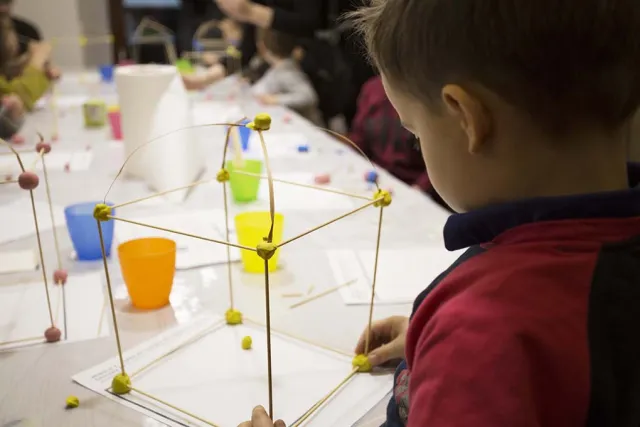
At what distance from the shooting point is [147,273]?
85 cm

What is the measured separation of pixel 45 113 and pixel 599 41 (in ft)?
6.64

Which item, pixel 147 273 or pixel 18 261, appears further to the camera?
pixel 18 261

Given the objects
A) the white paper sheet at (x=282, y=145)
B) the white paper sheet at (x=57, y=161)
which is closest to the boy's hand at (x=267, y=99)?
the white paper sheet at (x=282, y=145)

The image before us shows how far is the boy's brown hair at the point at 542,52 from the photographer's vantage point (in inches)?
17.9

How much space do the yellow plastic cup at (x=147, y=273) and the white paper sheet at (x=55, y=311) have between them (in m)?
0.06

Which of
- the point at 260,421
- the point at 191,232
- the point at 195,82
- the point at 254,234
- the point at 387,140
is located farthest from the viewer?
the point at 195,82

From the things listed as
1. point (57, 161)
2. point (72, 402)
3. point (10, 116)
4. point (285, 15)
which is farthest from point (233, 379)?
point (285, 15)

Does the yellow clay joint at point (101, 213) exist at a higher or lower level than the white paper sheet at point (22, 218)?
→ higher

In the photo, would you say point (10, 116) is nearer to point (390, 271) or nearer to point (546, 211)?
point (390, 271)

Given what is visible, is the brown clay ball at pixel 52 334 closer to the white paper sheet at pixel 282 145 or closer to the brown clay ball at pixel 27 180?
the brown clay ball at pixel 27 180

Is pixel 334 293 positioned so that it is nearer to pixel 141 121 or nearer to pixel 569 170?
pixel 569 170

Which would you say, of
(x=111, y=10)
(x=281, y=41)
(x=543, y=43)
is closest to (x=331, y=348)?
(x=543, y=43)

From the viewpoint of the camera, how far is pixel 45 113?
212cm

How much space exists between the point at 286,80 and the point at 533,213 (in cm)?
219
